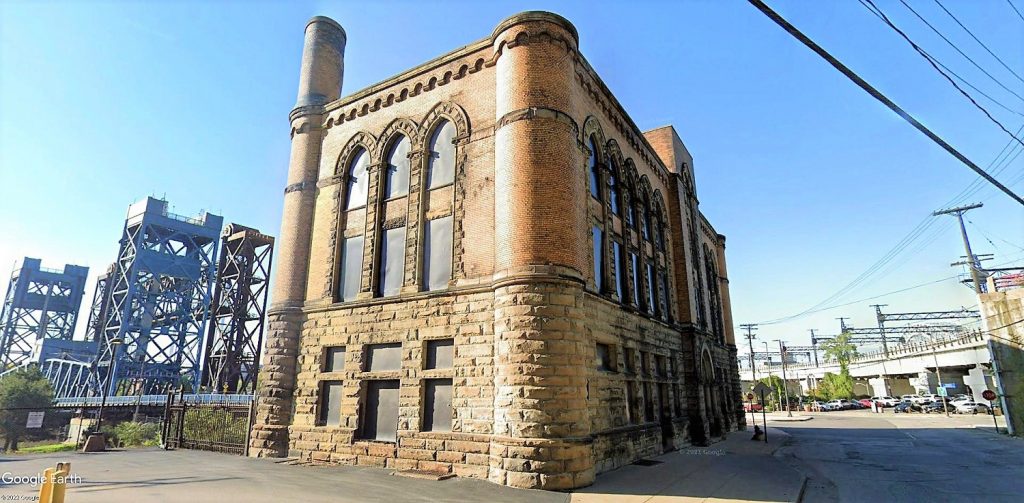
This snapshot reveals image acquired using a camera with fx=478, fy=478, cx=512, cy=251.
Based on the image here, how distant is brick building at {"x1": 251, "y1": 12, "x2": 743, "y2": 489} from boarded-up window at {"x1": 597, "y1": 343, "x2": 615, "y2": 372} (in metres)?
0.07

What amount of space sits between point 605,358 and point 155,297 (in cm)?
7421

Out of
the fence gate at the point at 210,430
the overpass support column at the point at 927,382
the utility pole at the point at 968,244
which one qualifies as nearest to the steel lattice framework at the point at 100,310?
the fence gate at the point at 210,430

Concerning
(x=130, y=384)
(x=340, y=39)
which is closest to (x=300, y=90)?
(x=340, y=39)

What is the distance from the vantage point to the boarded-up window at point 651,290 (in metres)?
19.9

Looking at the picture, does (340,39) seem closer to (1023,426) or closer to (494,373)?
(494,373)

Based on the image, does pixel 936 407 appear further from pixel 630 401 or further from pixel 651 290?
pixel 630 401

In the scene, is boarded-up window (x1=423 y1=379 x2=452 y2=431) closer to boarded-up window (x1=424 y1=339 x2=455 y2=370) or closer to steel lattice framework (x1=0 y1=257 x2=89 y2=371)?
boarded-up window (x1=424 y1=339 x2=455 y2=370)

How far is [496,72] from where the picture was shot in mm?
15023

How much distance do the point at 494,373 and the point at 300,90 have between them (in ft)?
50.8

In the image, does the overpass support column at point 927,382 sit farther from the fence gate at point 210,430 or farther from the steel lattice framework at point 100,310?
the steel lattice framework at point 100,310

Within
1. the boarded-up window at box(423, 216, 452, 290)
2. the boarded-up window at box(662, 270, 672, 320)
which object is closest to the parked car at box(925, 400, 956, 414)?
the boarded-up window at box(662, 270, 672, 320)

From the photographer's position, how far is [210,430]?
19.6 metres

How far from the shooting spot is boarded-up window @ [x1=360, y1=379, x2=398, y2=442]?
1412cm

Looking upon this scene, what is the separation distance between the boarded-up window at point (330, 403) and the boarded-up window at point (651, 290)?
12077 millimetres
